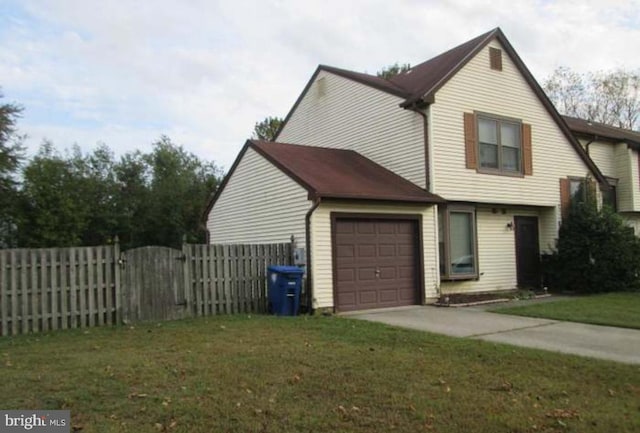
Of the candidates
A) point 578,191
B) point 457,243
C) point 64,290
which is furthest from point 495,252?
point 64,290

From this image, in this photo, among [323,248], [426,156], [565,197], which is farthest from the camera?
[565,197]

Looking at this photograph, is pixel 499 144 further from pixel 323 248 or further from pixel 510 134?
pixel 323 248

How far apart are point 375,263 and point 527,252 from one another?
24.0 feet

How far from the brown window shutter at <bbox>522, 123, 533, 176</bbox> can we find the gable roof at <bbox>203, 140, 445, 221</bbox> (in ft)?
14.8

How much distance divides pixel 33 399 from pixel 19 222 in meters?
23.0

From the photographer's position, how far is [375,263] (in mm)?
13586

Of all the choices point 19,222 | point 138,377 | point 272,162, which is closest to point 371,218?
point 272,162

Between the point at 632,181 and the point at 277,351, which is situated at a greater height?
the point at 632,181

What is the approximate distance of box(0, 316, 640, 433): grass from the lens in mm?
4762

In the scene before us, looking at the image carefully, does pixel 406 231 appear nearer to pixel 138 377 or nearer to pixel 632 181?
pixel 138 377

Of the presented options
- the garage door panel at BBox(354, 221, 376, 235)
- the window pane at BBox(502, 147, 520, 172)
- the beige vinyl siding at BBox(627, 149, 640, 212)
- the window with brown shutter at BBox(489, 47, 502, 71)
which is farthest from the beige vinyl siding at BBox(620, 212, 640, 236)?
the garage door panel at BBox(354, 221, 376, 235)

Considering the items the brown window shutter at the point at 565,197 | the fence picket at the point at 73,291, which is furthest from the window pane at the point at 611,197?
the fence picket at the point at 73,291

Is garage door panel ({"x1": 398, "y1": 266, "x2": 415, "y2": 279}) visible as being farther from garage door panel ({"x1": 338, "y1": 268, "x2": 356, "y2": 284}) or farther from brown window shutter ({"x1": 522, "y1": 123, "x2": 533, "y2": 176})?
brown window shutter ({"x1": 522, "y1": 123, "x2": 533, "y2": 176})

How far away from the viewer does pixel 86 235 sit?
96.8 ft
